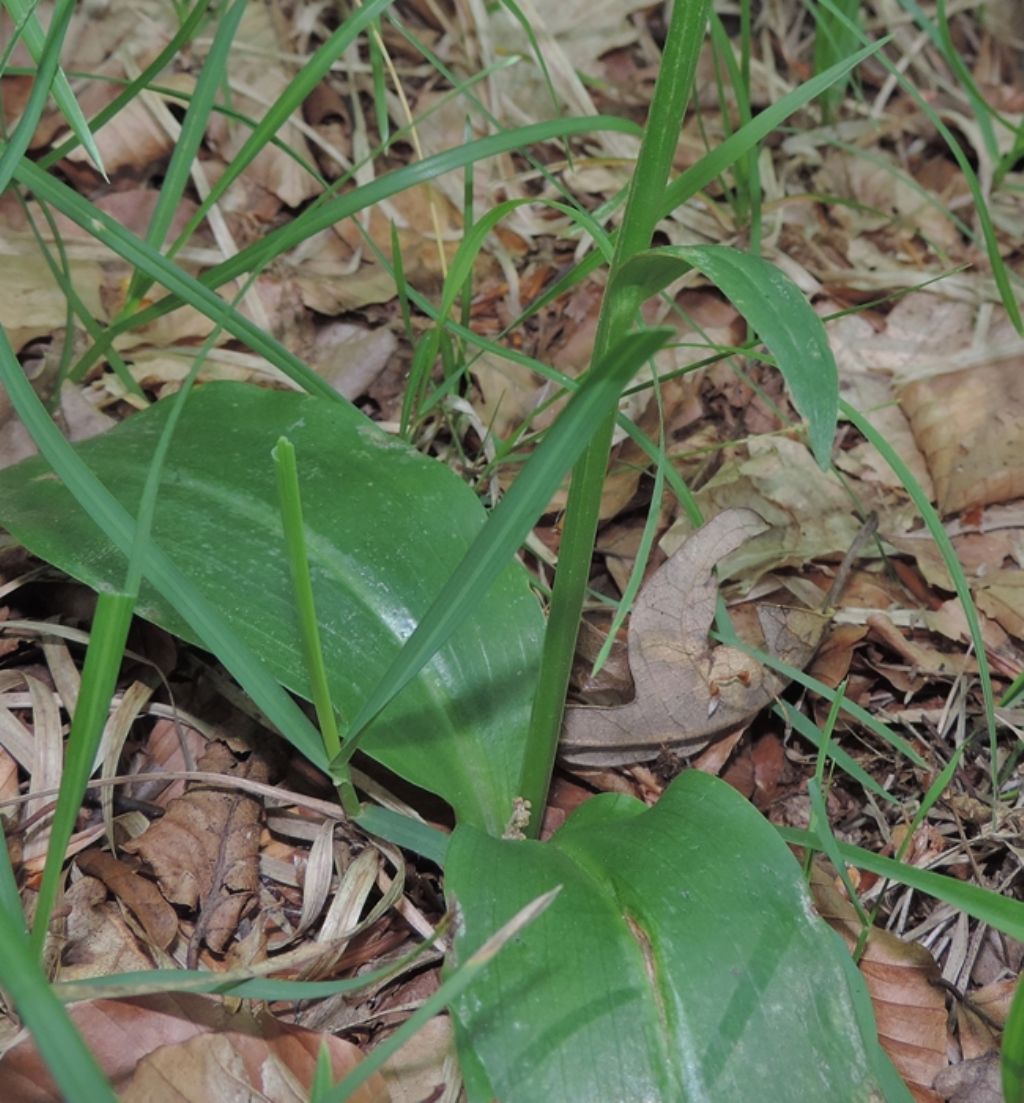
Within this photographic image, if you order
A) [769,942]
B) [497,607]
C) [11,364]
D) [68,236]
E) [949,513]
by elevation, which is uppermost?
[11,364]

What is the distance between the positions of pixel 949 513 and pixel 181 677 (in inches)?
49.5

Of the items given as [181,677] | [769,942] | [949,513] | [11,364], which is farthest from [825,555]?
[11,364]

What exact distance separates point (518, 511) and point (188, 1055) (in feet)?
2.05

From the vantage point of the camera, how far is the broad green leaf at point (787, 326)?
2.74 ft

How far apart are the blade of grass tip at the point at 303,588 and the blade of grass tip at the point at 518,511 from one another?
48 mm

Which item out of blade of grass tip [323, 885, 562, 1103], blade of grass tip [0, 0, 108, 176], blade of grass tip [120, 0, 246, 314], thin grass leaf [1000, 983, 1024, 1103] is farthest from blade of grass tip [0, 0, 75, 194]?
thin grass leaf [1000, 983, 1024, 1103]

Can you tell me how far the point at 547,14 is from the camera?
266 cm

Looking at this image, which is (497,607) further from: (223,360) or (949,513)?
(949,513)

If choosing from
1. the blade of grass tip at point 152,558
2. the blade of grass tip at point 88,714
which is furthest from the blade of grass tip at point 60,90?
the blade of grass tip at point 88,714

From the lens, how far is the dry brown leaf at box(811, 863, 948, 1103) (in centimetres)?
129

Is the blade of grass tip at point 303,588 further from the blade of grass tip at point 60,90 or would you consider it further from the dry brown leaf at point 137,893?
the blade of grass tip at point 60,90

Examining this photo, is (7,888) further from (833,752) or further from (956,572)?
(956,572)

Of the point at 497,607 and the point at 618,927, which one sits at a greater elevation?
the point at 497,607

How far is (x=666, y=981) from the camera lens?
1.06 m
